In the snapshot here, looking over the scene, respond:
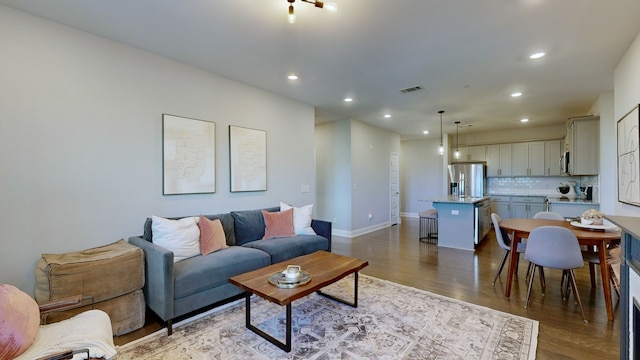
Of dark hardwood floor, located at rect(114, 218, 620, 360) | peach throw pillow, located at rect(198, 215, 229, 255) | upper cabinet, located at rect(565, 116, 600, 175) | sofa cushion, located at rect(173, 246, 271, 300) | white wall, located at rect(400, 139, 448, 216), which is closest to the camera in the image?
dark hardwood floor, located at rect(114, 218, 620, 360)

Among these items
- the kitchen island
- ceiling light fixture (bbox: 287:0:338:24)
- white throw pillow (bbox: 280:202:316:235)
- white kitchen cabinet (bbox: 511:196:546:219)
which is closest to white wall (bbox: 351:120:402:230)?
the kitchen island

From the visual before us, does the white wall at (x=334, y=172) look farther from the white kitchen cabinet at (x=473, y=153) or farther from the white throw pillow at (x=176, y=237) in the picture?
the white kitchen cabinet at (x=473, y=153)

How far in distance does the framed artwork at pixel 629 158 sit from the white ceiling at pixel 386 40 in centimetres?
81

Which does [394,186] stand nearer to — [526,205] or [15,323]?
[526,205]

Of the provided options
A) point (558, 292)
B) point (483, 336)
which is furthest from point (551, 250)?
point (483, 336)

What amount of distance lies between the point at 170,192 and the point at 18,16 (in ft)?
6.40

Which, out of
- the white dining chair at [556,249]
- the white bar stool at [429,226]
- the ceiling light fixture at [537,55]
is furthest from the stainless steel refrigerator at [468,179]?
the white dining chair at [556,249]

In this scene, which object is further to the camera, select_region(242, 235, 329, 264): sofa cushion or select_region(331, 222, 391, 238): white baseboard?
select_region(331, 222, 391, 238): white baseboard

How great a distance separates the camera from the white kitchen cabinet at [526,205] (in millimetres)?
6900

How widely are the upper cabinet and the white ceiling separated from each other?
50 cm

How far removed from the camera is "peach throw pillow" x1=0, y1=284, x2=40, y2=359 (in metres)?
1.32

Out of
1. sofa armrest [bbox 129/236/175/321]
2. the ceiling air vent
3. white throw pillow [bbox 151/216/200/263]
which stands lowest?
sofa armrest [bbox 129/236/175/321]

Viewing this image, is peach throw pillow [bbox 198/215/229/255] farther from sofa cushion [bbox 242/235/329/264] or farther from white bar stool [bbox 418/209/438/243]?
white bar stool [bbox 418/209/438/243]

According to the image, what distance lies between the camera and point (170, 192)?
3256mm
